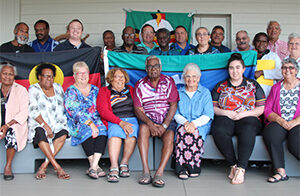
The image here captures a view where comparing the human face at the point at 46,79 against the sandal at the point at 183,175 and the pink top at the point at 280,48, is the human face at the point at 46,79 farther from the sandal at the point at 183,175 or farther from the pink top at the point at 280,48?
the pink top at the point at 280,48

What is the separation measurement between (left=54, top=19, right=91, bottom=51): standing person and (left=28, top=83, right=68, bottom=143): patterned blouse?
943 mm

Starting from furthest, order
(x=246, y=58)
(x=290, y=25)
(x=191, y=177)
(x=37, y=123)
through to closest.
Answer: (x=290, y=25)
(x=246, y=58)
(x=37, y=123)
(x=191, y=177)

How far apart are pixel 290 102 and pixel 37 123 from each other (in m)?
2.84

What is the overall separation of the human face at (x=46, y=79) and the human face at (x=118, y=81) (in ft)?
2.40

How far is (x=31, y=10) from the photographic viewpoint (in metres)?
5.86

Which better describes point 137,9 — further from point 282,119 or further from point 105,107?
point 282,119

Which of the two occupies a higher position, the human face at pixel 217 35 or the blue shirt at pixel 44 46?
the human face at pixel 217 35

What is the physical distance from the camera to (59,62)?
4.10 meters

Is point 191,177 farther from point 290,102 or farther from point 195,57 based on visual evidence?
point 195,57

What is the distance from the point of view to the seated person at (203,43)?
13.9 ft

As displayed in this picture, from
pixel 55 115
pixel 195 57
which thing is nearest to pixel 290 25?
pixel 195 57

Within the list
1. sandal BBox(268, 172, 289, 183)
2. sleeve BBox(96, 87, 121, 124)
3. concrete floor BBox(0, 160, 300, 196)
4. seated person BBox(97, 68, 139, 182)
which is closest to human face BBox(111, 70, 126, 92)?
seated person BBox(97, 68, 139, 182)

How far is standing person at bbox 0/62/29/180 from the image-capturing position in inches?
135

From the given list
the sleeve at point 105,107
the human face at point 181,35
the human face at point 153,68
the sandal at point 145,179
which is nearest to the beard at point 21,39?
the sleeve at point 105,107
